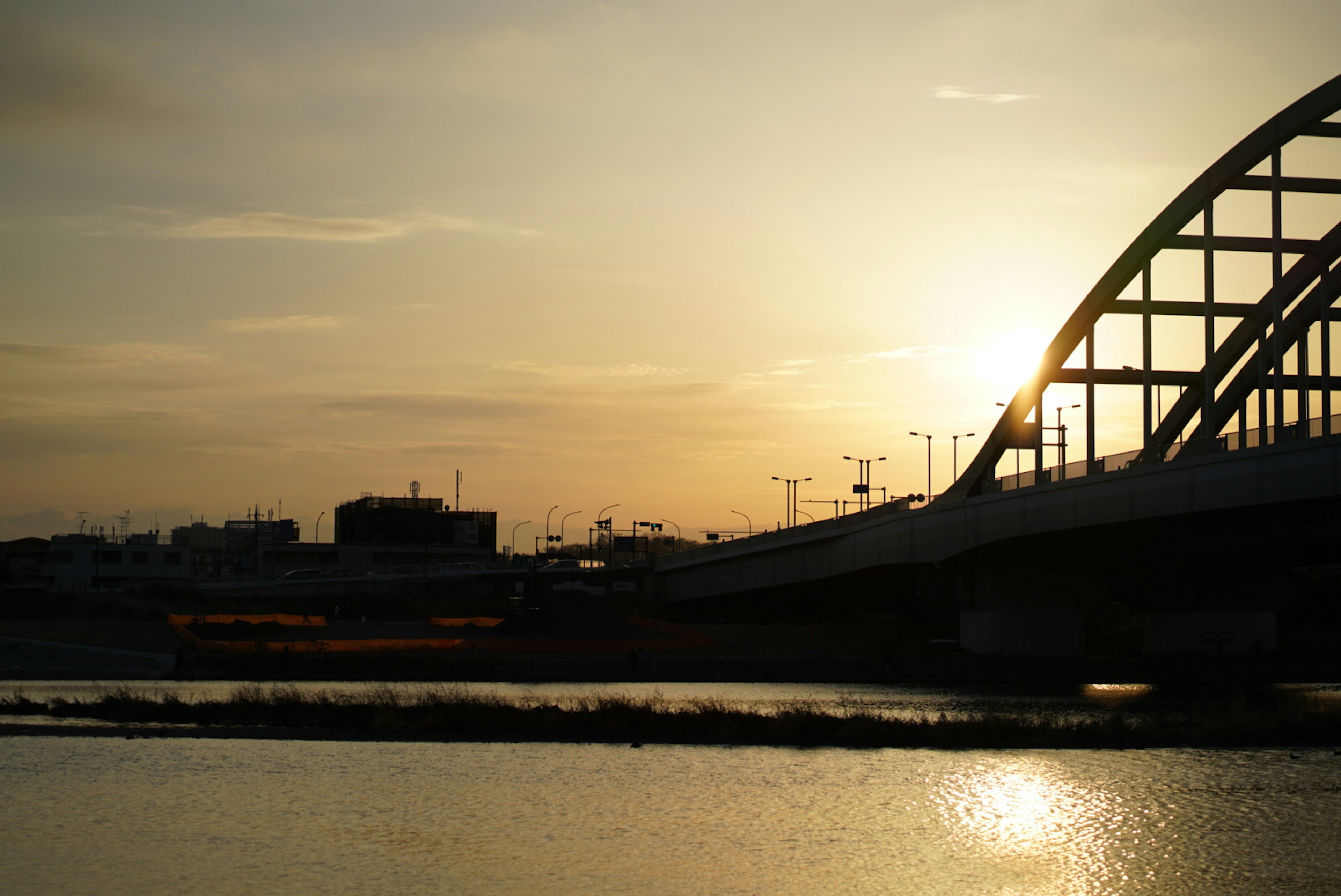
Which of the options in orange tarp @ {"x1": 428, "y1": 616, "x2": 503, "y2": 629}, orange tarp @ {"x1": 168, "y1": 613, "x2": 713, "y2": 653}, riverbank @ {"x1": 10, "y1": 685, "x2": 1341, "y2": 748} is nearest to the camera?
riverbank @ {"x1": 10, "y1": 685, "x2": 1341, "y2": 748}

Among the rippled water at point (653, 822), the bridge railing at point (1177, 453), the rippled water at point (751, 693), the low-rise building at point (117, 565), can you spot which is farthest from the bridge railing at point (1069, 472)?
the low-rise building at point (117, 565)

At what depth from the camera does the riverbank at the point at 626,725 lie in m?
Result: 36.2

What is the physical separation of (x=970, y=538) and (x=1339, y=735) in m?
33.4

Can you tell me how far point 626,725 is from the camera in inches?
1475

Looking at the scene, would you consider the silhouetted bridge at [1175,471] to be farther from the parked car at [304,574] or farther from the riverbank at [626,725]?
the parked car at [304,574]

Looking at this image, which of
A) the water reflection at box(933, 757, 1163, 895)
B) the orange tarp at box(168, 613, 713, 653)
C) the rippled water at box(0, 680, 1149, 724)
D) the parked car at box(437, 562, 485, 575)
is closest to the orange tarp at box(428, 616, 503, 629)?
the orange tarp at box(168, 613, 713, 653)

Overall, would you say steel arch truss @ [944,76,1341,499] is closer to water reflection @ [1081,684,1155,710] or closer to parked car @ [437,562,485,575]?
water reflection @ [1081,684,1155,710]

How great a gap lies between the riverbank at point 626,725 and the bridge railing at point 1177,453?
1207 cm

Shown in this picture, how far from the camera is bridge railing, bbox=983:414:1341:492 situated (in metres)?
49.8

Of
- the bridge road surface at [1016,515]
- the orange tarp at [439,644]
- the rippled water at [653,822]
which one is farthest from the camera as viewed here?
the orange tarp at [439,644]

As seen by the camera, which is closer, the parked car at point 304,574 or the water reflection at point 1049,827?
the water reflection at point 1049,827

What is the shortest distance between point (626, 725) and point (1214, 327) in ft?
137

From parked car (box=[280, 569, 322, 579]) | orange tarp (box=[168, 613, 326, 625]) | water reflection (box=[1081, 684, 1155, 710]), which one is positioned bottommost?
water reflection (box=[1081, 684, 1155, 710])

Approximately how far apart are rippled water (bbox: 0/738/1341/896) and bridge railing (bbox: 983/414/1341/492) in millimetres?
20331
